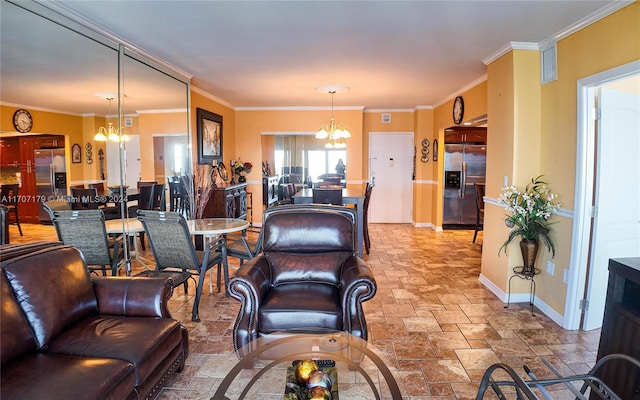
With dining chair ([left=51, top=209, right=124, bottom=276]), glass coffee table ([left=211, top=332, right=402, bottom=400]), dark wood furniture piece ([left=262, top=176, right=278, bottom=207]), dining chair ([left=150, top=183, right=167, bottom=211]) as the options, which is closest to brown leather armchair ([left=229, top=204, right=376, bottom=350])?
glass coffee table ([left=211, top=332, right=402, bottom=400])

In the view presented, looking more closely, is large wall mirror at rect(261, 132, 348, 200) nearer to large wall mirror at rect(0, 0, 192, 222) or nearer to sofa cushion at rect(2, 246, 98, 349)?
large wall mirror at rect(0, 0, 192, 222)

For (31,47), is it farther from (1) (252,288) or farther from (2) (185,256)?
(1) (252,288)

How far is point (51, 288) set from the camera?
192 cm

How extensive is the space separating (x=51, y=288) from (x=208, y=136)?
4371 millimetres

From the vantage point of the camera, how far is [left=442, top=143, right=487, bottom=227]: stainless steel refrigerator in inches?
281

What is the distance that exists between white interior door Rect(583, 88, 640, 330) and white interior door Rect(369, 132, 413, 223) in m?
5.14

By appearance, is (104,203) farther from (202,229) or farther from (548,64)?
(548,64)

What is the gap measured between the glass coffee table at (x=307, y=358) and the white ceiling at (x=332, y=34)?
2.34 meters

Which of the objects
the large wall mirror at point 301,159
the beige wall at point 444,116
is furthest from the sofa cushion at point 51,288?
the large wall mirror at point 301,159

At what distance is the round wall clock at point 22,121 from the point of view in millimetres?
2637

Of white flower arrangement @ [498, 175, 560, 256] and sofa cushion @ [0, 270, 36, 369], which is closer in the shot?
sofa cushion @ [0, 270, 36, 369]

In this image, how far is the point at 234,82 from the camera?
17.2 feet

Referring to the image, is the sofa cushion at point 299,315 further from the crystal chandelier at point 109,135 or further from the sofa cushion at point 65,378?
the crystal chandelier at point 109,135

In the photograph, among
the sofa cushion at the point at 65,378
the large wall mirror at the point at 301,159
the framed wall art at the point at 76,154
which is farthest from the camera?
the large wall mirror at the point at 301,159
